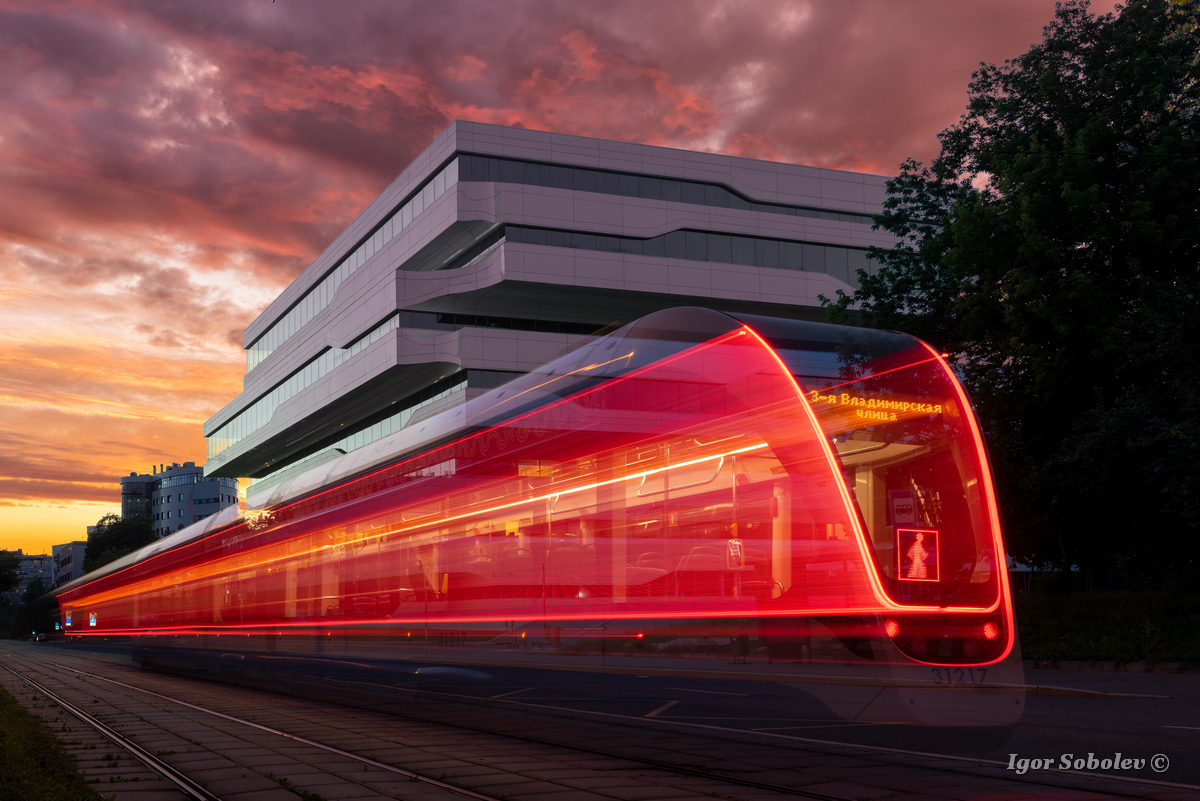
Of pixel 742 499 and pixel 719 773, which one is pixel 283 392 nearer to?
pixel 719 773

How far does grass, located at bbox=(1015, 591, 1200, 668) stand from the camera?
690 inches

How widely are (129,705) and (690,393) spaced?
501 inches

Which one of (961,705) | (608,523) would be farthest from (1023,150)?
(608,523)

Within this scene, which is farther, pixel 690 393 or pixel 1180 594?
pixel 1180 594

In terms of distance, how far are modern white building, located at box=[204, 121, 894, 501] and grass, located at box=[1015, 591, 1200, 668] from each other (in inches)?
1140

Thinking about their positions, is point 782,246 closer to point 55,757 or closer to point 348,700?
point 348,700

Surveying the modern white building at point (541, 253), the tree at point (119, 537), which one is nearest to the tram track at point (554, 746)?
the modern white building at point (541, 253)

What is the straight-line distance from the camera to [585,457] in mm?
8883

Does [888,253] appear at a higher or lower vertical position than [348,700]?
higher

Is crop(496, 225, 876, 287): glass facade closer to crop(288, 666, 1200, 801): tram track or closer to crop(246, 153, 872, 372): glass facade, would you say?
crop(246, 153, 872, 372): glass facade

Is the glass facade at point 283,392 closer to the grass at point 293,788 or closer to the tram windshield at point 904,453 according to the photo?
the grass at point 293,788

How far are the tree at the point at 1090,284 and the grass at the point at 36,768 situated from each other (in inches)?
671

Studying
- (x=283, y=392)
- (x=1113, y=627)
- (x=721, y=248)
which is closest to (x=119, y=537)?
(x=283, y=392)

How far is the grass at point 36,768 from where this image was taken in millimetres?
7227
